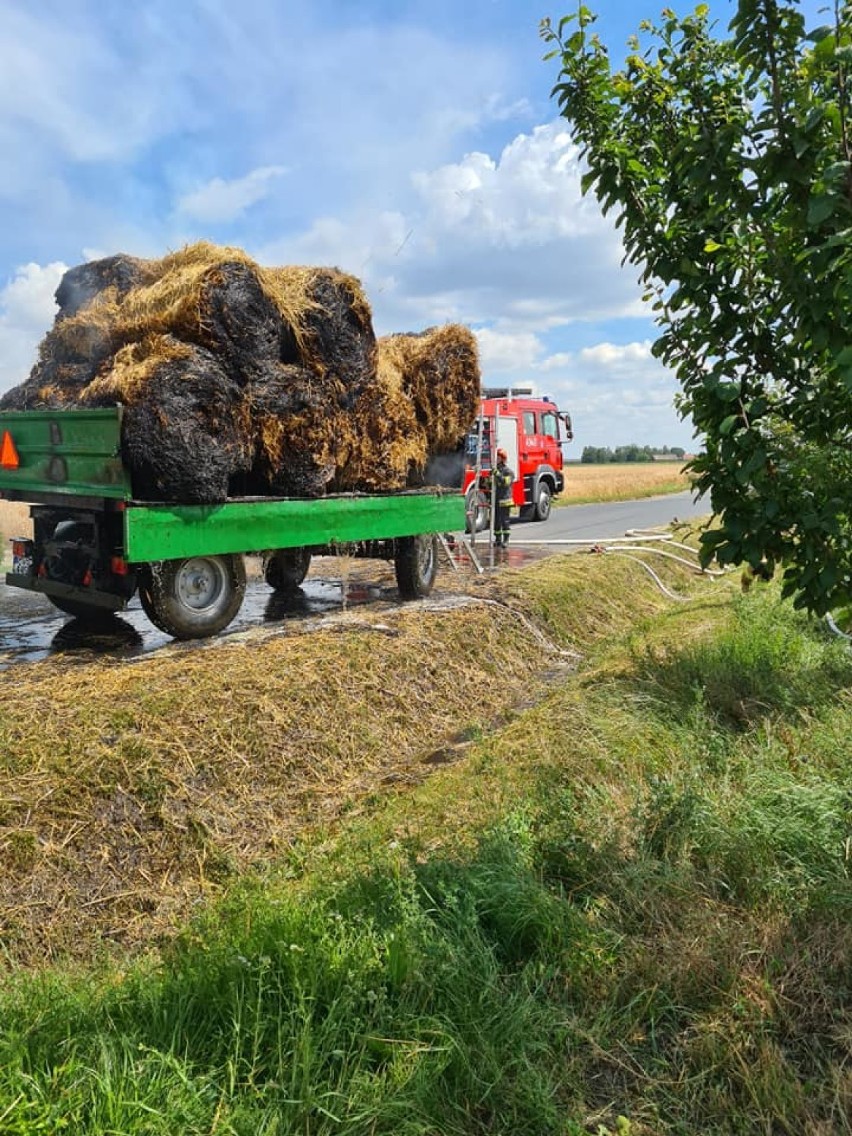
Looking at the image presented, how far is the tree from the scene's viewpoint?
2719mm

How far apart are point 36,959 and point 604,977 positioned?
2322 millimetres

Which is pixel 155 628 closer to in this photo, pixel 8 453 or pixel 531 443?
pixel 8 453

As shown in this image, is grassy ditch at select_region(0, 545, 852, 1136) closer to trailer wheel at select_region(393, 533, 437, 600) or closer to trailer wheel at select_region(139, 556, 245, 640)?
trailer wheel at select_region(139, 556, 245, 640)

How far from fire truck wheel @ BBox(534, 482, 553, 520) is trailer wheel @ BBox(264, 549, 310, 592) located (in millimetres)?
11986

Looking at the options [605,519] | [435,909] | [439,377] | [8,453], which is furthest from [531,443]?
[435,909]

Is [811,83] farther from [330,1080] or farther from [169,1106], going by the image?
[169,1106]

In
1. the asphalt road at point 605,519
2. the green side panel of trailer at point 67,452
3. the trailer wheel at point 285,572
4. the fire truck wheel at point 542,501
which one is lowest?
the asphalt road at point 605,519

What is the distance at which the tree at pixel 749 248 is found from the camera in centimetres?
272

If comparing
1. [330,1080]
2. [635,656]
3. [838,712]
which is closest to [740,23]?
[330,1080]

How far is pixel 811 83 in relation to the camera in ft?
9.11

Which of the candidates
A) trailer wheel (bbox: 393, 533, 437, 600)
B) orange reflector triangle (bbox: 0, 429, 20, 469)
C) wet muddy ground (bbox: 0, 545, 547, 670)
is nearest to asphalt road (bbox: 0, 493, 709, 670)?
wet muddy ground (bbox: 0, 545, 547, 670)

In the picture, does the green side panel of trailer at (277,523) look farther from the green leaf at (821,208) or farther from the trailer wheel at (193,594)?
the green leaf at (821,208)

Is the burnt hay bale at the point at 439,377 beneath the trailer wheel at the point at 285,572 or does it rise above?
above

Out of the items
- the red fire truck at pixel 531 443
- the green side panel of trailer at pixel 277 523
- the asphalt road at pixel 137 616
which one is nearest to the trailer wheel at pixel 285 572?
the asphalt road at pixel 137 616
